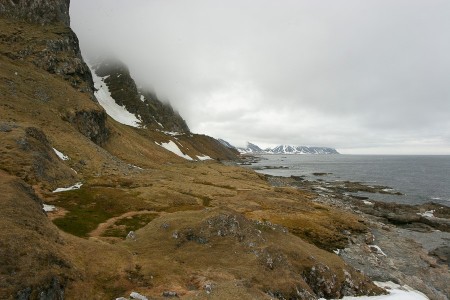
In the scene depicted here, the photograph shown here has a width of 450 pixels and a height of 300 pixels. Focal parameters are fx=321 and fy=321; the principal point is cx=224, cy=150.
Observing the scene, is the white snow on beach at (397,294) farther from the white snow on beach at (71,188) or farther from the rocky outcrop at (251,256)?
the white snow on beach at (71,188)

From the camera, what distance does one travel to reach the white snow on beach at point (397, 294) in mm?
37781

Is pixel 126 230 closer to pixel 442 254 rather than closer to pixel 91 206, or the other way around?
pixel 91 206

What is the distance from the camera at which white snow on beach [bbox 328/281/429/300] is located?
124 feet

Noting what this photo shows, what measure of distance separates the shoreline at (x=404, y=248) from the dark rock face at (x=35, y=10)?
169309 mm

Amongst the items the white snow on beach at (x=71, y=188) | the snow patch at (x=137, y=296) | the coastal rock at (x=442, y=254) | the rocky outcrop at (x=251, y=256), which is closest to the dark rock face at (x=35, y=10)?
the white snow on beach at (x=71, y=188)

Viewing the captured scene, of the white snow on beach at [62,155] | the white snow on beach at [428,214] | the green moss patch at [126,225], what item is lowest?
the white snow on beach at [428,214]

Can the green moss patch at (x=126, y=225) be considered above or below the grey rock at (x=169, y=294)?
below

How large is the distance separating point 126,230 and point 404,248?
52128 millimetres

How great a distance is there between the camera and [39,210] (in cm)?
3030

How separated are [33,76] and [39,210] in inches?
4510

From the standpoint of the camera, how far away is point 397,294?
40219 mm

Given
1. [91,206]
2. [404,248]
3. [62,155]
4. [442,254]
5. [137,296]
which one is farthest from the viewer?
[62,155]

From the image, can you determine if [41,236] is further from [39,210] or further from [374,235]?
[374,235]

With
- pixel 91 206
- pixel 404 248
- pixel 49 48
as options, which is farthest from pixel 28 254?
pixel 49 48
